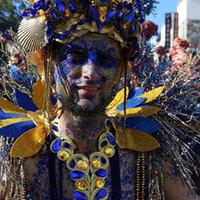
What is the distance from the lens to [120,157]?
2.43 metres

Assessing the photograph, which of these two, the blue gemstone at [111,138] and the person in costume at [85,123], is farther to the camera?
the blue gemstone at [111,138]

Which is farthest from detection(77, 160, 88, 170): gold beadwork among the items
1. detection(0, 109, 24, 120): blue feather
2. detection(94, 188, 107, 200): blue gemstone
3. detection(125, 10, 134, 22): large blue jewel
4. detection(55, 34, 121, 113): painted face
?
detection(125, 10, 134, 22): large blue jewel

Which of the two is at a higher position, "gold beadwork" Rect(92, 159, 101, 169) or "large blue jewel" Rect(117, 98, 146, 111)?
"large blue jewel" Rect(117, 98, 146, 111)

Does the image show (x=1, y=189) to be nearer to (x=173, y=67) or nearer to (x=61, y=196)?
(x=61, y=196)

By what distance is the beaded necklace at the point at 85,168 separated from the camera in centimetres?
232

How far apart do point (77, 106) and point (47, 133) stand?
0.67ft

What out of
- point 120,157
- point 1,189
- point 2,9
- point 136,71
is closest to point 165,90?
point 136,71

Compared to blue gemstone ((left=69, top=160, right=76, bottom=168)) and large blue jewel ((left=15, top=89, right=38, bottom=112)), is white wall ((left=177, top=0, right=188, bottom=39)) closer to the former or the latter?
large blue jewel ((left=15, top=89, right=38, bottom=112))

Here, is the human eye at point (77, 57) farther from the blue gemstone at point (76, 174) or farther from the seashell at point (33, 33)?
the blue gemstone at point (76, 174)

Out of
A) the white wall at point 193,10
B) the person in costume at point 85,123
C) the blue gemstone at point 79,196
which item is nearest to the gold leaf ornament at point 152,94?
the person in costume at point 85,123

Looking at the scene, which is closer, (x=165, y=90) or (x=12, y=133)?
(x=12, y=133)

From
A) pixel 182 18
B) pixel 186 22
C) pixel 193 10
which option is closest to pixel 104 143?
pixel 186 22

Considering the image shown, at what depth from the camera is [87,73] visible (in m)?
2.21

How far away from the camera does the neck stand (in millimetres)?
2367
